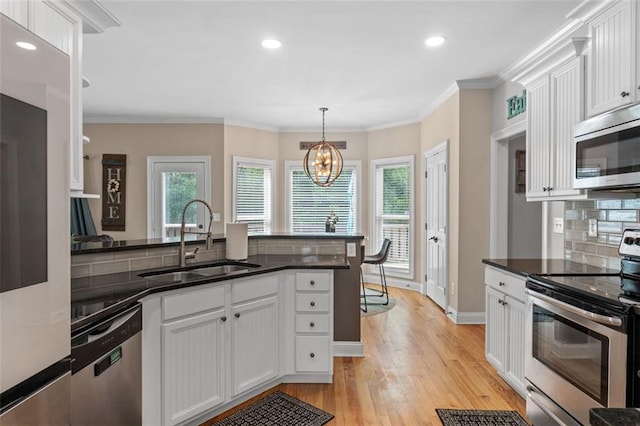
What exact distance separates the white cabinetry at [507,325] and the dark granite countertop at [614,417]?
6.48 feet

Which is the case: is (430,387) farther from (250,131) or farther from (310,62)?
(250,131)

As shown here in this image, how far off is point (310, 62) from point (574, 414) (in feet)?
11.0

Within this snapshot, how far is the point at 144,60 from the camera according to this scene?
12.6 ft

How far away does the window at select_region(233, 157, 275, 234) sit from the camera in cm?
650

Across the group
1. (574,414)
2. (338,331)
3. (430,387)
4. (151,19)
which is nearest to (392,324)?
(338,331)

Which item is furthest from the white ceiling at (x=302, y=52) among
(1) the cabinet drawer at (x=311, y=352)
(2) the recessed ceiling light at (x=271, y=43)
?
(1) the cabinet drawer at (x=311, y=352)

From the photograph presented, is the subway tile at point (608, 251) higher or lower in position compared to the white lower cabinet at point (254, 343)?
higher

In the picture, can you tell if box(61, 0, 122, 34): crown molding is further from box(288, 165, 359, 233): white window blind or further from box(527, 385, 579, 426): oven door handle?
box(288, 165, 359, 233): white window blind

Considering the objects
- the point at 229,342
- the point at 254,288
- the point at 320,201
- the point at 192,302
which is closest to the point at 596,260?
the point at 254,288

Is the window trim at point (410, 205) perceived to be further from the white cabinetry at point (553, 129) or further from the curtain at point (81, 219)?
the curtain at point (81, 219)

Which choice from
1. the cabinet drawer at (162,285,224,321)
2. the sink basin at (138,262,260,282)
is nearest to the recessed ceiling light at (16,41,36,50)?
the cabinet drawer at (162,285,224,321)

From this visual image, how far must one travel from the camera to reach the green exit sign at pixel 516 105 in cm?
372

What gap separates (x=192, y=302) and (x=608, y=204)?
2.72m

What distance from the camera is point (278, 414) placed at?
97.8 inches
